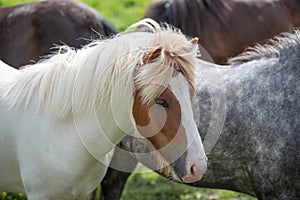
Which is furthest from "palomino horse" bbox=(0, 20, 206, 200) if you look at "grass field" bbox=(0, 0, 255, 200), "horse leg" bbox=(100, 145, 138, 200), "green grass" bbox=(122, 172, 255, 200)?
"green grass" bbox=(122, 172, 255, 200)

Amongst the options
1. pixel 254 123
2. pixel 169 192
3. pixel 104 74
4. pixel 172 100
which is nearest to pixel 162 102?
pixel 172 100

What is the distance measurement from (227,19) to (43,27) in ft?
6.31

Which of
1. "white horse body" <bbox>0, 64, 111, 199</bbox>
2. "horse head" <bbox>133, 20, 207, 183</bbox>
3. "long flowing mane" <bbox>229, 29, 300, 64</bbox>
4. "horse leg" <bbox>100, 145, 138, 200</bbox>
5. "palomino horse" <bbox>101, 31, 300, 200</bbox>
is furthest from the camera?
"horse leg" <bbox>100, 145, 138, 200</bbox>

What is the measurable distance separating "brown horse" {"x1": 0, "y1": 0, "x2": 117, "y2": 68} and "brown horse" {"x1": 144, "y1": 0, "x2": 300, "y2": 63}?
0.91m

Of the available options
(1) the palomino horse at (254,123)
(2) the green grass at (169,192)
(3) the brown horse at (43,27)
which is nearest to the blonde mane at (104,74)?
(1) the palomino horse at (254,123)

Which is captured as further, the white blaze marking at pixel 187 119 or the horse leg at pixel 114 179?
the horse leg at pixel 114 179

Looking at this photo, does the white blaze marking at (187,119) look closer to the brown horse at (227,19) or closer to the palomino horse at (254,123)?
the palomino horse at (254,123)

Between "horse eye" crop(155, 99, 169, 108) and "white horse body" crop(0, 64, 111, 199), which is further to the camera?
"white horse body" crop(0, 64, 111, 199)

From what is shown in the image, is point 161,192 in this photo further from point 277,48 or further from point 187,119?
point 187,119

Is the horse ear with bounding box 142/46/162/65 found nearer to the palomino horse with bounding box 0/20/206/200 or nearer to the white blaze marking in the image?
the palomino horse with bounding box 0/20/206/200

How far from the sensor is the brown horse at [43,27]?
539 centimetres

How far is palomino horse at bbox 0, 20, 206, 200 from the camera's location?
9.91 ft

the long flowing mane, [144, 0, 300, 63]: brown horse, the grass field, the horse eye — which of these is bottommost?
the grass field

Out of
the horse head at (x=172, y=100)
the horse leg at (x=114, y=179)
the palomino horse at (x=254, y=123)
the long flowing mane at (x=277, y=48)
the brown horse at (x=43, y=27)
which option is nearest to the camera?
the horse head at (x=172, y=100)
